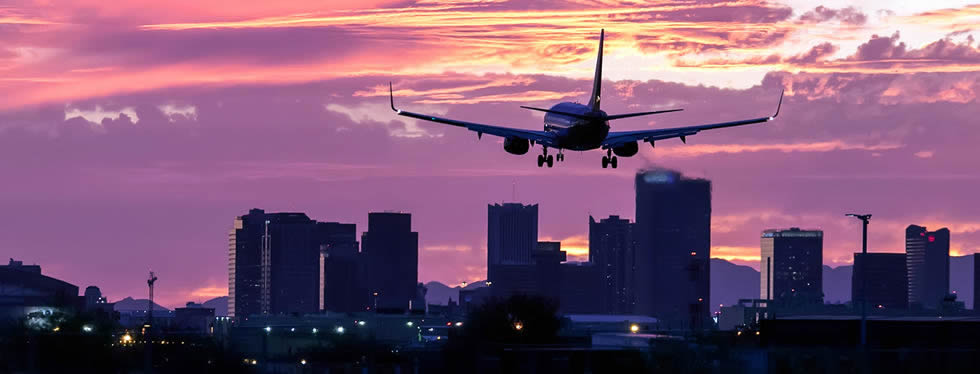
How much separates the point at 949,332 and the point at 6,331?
80070mm

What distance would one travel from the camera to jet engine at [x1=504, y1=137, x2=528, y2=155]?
14350cm

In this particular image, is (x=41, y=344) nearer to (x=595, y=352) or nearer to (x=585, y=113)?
(x=595, y=352)

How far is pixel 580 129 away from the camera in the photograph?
141m

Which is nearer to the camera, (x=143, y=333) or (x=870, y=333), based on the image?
(x=143, y=333)

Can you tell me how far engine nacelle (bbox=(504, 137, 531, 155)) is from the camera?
471 feet

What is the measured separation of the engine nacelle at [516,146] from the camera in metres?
144

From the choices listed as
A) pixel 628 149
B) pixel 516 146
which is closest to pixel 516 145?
pixel 516 146

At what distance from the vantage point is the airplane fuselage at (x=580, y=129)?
14112cm

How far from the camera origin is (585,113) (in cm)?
14288

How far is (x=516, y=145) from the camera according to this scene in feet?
473

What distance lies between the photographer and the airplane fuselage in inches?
5556

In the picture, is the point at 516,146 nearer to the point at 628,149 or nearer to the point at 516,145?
the point at 516,145

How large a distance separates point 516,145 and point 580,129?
6.29m

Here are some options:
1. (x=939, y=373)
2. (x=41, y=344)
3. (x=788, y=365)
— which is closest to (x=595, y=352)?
(x=788, y=365)
